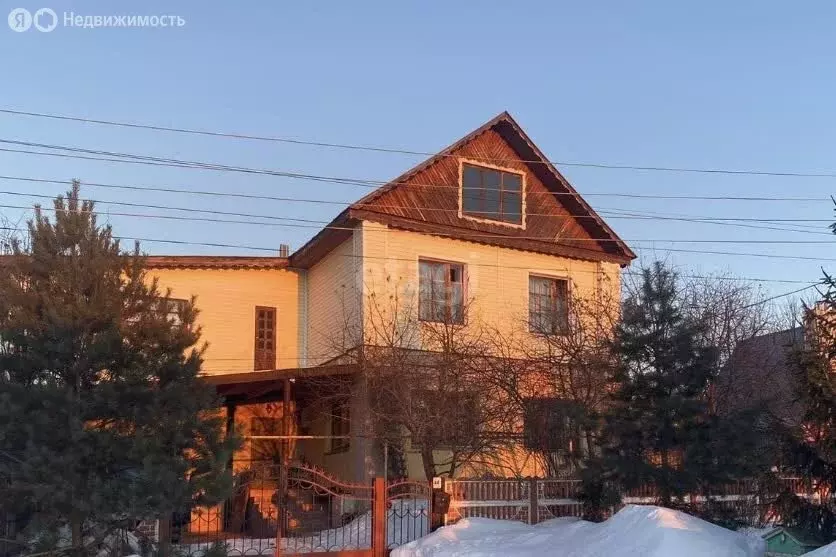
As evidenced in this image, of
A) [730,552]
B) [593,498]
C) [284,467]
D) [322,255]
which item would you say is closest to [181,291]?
[322,255]

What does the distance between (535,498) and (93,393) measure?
8597mm

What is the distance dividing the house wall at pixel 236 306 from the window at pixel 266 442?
1.51 meters

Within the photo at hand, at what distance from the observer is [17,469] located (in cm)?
1072

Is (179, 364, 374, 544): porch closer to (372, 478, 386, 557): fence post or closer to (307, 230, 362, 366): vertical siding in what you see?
(372, 478, 386, 557): fence post

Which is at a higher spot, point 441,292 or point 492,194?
point 492,194

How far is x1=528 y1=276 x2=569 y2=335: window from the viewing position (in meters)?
22.7

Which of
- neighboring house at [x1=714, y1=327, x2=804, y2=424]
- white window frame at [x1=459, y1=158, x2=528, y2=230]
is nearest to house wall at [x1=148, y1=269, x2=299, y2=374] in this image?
white window frame at [x1=459, y1=158, x2=528, y2=230]

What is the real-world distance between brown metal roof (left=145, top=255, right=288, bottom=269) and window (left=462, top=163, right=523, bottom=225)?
223 inches

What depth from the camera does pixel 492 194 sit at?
79.6ft

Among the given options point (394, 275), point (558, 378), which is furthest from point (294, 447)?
point (558, 378)

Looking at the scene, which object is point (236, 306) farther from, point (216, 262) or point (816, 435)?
point (816, 435)

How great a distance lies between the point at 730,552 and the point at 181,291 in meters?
16.7

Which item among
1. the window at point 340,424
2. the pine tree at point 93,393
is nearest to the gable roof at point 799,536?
the pine tree at point 93,393

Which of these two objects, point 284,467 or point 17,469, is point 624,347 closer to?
point 284,467
